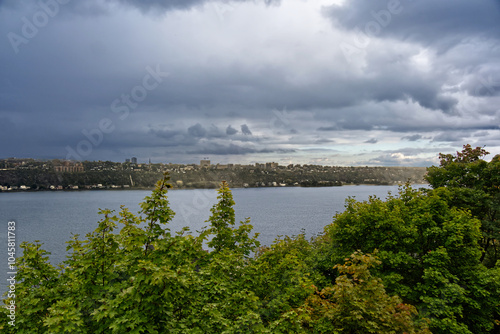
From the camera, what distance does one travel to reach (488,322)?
1636cm

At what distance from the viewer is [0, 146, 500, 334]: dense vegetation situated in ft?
23.7

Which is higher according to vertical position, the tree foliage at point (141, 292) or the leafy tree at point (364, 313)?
the tree foliage at point (141, 292)

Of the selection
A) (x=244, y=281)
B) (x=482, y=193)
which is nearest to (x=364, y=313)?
(x=244, y=281)

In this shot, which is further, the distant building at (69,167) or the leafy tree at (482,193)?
the distant building at (69,167)

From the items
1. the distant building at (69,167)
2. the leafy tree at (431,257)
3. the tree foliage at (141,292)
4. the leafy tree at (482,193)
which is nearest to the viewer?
the tree foliage at (141,292)

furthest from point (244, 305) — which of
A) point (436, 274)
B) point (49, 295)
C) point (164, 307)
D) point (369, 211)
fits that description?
point (369, 211)

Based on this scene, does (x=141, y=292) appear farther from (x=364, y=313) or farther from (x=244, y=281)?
(x=364, y=313)

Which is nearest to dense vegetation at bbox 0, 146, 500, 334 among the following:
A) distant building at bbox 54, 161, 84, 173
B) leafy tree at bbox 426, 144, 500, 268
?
leafy tree at bbox 426, 144, 500, 268

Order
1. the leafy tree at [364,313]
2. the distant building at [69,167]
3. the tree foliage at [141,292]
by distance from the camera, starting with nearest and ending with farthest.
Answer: the tree foliage at [141,292], the leafy tree at [364,313], the distant building at [69,167]

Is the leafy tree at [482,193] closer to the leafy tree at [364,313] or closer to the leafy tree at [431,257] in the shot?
the leafy tree at [431,257]

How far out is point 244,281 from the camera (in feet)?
A: 38.6

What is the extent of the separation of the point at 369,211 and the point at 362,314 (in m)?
11.6

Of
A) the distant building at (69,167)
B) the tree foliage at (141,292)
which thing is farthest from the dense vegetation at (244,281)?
the distant building at (69,167)

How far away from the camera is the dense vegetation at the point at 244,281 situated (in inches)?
284
